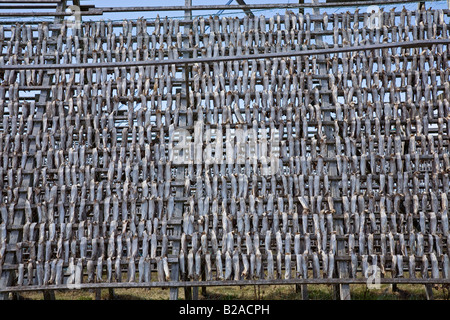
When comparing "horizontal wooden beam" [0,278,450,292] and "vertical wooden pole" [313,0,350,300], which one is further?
"vertical wooden pole" [313,0,350,300]

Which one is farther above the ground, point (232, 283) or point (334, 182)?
point (334, 182)

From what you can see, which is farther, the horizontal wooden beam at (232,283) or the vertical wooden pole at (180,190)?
the vertical wooden pole at (180,190)

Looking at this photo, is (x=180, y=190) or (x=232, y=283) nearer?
(x=232, y=283)

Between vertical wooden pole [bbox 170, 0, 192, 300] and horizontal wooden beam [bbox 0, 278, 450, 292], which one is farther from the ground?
vertical wooden pole [bbox 170, 0, 192, 300]

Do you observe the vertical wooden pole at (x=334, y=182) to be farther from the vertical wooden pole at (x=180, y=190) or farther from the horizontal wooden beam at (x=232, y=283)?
the vertical wooden pole at (x=180, y=190)

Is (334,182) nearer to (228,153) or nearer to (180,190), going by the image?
(228,153)

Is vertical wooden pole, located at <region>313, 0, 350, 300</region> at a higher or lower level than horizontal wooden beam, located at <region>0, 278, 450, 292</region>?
higher

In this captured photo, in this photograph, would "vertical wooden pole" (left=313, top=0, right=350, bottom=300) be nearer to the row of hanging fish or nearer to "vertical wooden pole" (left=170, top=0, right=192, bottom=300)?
the row of hanging fish

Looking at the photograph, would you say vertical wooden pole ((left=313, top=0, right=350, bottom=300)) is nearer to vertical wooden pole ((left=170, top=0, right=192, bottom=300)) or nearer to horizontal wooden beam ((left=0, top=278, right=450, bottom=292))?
horizontal wooden beam ((left=0, top=278, right=450, bottom=292))

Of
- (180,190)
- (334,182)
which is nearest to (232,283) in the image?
(180,190)

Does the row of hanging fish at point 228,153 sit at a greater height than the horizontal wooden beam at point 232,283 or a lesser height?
greater

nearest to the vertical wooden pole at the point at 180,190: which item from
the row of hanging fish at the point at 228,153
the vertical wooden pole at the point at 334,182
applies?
the row of hanging fish at the point at 228,153

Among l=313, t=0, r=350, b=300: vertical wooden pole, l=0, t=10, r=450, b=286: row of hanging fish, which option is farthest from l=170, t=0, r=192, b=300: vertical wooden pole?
l=313, t=0, r=350, b=300: vertical wooden pole

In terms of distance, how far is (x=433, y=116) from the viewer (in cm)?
403
